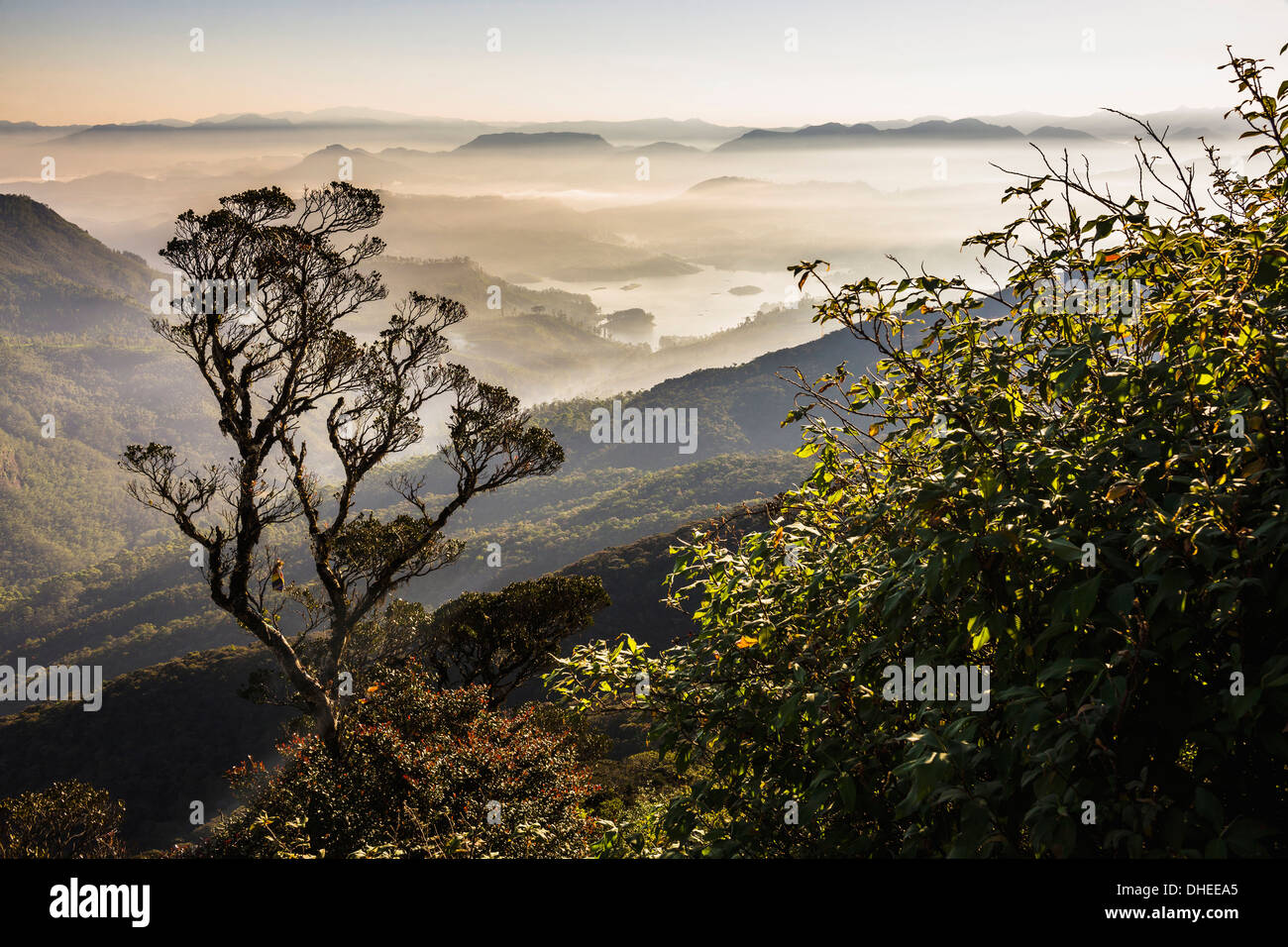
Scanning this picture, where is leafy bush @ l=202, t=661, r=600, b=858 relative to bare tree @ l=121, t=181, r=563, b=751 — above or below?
below

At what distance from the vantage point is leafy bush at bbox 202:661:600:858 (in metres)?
6.46

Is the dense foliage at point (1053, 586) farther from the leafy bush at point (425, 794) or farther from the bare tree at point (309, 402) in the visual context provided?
the bare tree at point (309, 402)

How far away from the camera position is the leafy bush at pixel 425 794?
646cm

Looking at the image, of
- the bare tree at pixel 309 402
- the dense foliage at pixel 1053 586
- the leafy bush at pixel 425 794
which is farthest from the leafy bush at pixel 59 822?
the dense foliage at pixel 1053 586

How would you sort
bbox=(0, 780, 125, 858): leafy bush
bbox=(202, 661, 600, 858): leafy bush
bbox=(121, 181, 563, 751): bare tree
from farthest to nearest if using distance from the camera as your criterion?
bbox=(0, 780, 125, 858): leafy bush
bbox=(121, 181, 563, 751): bare tree
bbox=(202, 661, 600, 858): leafy bush

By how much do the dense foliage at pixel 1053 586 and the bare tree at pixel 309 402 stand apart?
9.20 metres

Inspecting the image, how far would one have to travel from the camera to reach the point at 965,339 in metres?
2.91

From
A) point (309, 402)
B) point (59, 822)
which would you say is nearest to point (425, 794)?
point (309, 402)

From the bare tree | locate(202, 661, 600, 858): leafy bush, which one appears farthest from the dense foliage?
the bare tree

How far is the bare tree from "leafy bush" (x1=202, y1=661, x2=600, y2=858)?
3.98ft

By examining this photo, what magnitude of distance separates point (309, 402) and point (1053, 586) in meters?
12.6

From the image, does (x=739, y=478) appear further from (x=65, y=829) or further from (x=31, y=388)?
(x=31, y=388)

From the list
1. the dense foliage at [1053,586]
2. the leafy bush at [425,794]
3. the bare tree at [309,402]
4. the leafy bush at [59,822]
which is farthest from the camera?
the leafy bush at [59,822]

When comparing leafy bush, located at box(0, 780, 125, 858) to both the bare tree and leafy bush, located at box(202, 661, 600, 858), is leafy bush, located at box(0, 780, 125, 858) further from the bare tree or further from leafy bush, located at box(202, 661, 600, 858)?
leafy bush, located at box(202, 661, 600, 858)
